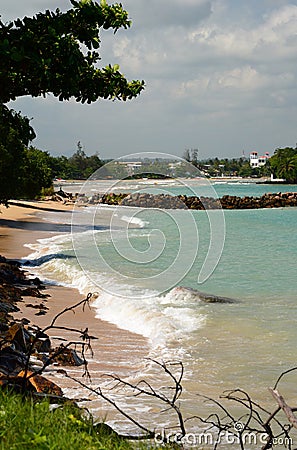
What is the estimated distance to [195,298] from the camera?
44.3 ft

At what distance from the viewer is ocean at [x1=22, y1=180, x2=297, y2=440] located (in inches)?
316

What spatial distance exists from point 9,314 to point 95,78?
401 centimetres

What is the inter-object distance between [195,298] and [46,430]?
10.1 m

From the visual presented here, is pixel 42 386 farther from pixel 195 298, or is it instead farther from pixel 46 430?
pixel 195 298

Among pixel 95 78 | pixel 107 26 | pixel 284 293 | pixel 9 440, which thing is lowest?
pixel 284 293

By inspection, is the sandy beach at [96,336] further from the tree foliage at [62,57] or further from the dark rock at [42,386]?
the tree foliage at [62,57]

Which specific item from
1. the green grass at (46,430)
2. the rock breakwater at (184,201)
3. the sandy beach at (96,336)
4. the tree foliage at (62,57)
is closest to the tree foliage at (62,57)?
the tree foliage at (62,57)

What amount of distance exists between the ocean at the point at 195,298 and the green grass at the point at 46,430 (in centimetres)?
188

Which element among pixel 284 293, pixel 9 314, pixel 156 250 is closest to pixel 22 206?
pixel 156 250

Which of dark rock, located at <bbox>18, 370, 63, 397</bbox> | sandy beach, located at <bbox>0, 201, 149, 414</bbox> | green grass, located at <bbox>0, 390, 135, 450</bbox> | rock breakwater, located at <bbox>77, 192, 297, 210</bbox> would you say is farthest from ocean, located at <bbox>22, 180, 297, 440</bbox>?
rock breakwater, located at <bbox>77, 192, 297, 210</bbox>

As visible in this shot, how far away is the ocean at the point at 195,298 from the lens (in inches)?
316

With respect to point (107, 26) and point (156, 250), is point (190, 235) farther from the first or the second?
point (107, 26)

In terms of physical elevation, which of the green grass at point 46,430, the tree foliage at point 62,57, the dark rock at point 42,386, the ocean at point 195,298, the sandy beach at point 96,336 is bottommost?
the ocean at point 195,298

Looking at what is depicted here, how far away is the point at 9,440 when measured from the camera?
3391 millimetres
